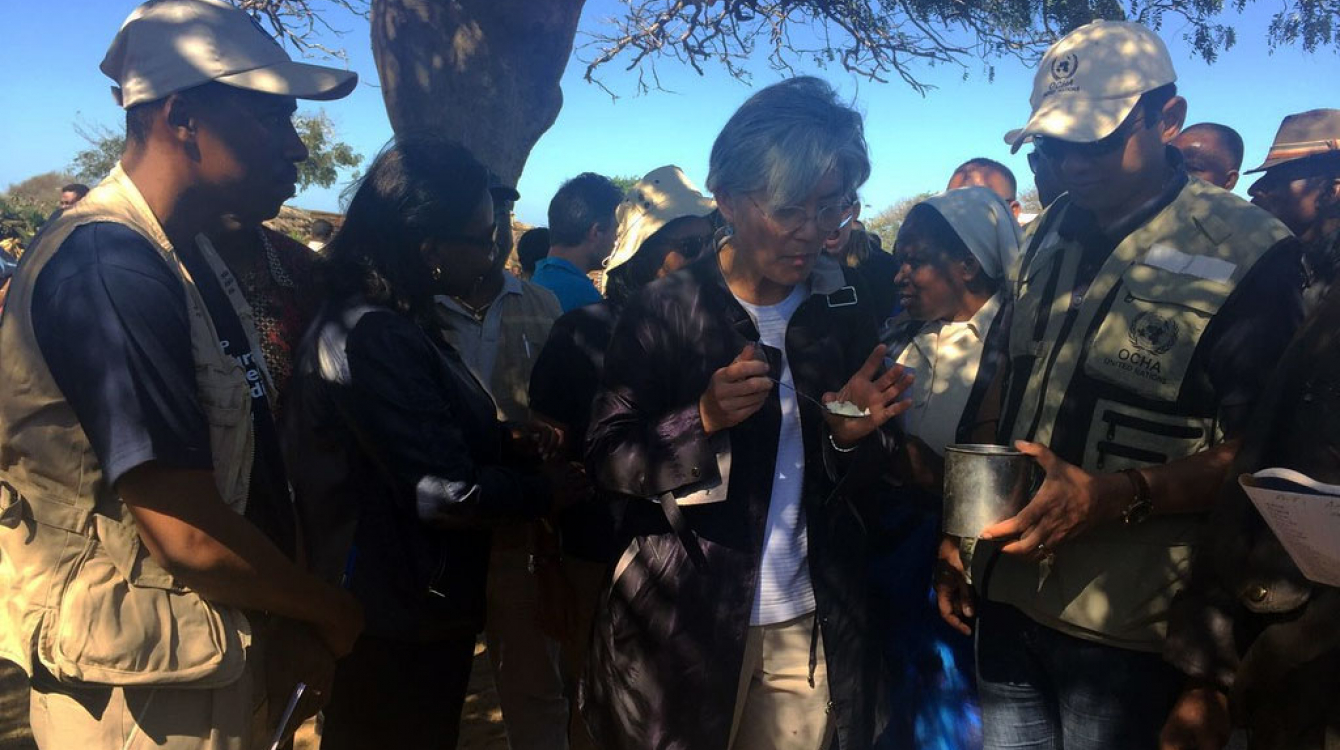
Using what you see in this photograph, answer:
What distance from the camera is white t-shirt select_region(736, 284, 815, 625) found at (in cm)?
208

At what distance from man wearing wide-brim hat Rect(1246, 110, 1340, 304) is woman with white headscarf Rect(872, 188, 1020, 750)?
2.51 metres

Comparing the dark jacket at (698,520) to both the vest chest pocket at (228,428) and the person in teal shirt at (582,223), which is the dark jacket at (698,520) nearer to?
the vest chest pocket at (228,428)

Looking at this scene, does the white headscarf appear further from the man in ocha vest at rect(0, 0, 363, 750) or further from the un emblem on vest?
the man in ocha vest at rect(0, 0, 363, 750)

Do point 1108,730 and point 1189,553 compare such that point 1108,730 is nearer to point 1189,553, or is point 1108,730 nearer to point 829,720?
point 1189,553

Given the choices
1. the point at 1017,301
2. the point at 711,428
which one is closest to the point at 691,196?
the point at 1017,301

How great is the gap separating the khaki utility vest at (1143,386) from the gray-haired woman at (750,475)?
481mm

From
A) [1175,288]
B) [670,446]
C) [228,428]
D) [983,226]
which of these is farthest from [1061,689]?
[228,428]

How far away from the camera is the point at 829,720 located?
2125 millimetres

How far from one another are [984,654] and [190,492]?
2.05m

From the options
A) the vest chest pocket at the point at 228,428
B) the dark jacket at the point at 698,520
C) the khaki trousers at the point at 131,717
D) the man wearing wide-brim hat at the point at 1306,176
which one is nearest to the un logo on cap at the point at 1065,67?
the dark jacket at the point at 698,520

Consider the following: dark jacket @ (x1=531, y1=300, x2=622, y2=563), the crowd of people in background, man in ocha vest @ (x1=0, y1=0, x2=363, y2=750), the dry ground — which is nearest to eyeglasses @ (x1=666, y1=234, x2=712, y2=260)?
dark jacket @ (x1=531, y1=300, x2=622, y2=563)

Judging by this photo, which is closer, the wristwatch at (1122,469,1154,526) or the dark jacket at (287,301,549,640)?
the wristwatch at (1122,469,1154,526)

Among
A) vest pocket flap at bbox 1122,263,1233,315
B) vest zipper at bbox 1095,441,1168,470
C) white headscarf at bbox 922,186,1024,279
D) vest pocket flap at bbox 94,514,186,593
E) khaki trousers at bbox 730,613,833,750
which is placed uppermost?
white headscarf at bbox 922,186,1024,279

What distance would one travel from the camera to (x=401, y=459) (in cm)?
201
